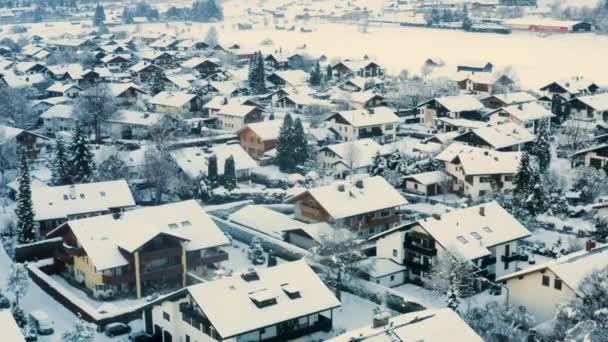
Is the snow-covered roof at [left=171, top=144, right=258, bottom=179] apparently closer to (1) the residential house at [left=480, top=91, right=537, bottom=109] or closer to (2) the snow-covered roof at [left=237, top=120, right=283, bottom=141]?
(2) the snow-covered roof at [left=237, top=120, right=283, bottom=141]

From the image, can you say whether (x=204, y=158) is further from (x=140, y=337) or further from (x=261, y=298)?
(x=261, y=298)

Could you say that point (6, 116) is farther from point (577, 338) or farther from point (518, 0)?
point (518, 0)

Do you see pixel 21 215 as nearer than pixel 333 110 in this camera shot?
Yes

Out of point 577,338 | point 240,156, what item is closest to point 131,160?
point 240,156

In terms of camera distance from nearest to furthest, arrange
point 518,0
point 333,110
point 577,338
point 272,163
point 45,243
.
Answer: point 577,338 → point 45,243 → point 272,163 → point 333,110 → point 518,0

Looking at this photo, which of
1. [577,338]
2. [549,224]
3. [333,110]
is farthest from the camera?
[333,110]
